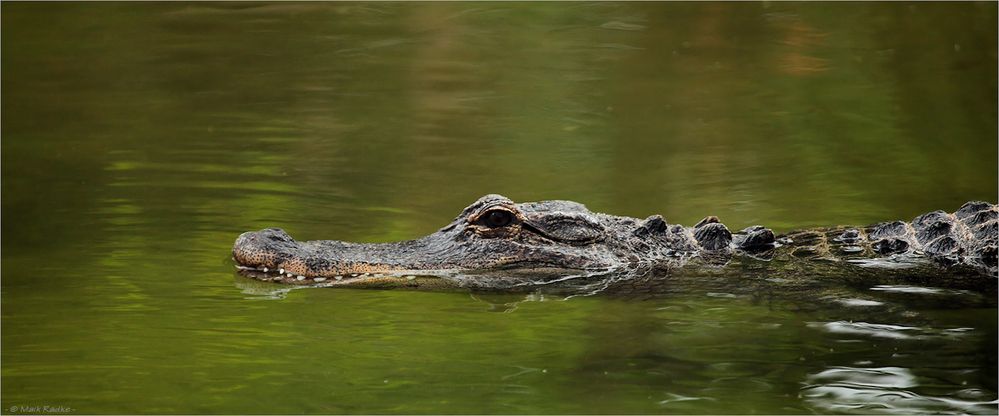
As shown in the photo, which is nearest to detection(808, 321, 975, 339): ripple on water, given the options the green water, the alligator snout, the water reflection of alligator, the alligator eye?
the green water

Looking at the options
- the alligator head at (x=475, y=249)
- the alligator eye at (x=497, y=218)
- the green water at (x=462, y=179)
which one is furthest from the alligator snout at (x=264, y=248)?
the alligator eye at (x=497, y=218)

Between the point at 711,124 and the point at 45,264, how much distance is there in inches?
230

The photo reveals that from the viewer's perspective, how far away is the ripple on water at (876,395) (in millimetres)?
4785

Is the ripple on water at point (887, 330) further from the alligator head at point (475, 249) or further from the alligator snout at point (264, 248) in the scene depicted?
the alligator snout at point (264, 248)

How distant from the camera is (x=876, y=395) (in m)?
4.93

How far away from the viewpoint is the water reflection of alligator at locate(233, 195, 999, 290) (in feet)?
20.5

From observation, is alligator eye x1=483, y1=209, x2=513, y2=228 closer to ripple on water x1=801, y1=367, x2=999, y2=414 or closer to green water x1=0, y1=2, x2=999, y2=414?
green water x1=0, y1=2, x2=999, y2=414

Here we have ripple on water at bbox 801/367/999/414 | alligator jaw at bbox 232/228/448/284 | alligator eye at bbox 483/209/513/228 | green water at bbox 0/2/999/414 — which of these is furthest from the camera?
alligator eye at bbox 483/209/513/228

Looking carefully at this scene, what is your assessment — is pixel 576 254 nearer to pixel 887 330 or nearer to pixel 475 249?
pixel 475 249

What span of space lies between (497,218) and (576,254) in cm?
44

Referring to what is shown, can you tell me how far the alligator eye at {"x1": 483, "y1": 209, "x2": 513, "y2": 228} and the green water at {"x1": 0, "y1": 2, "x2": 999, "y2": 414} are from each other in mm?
396

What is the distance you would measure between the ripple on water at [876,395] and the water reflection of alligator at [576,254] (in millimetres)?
1154

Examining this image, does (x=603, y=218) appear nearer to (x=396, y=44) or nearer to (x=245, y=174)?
(x=245, y=174)

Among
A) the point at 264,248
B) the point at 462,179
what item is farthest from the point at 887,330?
the point at 462,179
